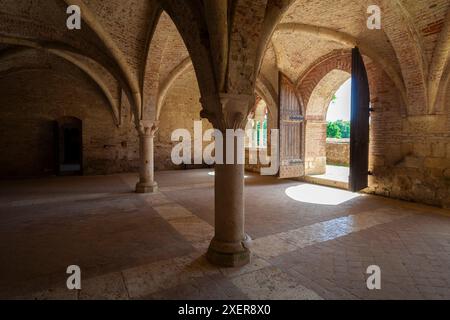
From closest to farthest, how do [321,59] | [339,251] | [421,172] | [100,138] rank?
[339,251]
[421,172]
[321,59]
[100,138]

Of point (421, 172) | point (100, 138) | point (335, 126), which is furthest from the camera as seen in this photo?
point (335, 126)

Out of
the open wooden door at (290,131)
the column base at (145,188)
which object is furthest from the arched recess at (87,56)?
the open wooden door at (290,131)

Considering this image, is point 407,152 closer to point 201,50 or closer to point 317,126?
point 317,126

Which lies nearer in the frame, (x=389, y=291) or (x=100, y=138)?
(x=389, y=291)

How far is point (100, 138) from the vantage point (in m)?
11.4

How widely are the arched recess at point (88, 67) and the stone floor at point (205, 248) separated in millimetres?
4560

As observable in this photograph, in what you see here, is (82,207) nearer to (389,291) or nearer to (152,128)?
(152,128)

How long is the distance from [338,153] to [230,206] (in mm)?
11888

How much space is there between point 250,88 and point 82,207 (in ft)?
15.9

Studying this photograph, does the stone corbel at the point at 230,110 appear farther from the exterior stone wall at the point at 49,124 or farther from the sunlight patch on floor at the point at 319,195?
the exterior stone wall at the point at 49,124

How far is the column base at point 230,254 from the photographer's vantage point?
9.96 ft

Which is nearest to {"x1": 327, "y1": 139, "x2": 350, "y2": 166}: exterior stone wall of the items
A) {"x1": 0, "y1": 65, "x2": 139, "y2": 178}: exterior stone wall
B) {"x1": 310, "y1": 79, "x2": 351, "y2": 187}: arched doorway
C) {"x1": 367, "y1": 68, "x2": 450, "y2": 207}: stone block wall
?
{"x1": 310, "y1": 79, "x2": 351, "y2": 187}: arched doorway
